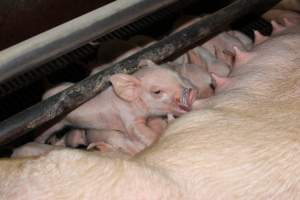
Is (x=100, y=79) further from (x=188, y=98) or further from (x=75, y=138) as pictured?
(x=75, y=138)

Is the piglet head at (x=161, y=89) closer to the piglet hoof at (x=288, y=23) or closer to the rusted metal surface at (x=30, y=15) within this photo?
the piglet hoof at (x=288, y=23)

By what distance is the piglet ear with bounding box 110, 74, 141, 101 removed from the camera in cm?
210

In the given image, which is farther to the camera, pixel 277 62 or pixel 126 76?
pixel 126 76

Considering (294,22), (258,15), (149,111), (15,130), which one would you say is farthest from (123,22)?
(258,15)

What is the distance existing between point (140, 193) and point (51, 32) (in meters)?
0.51

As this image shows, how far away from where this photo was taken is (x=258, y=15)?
3258mm

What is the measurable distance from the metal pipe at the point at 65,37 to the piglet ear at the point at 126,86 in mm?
512

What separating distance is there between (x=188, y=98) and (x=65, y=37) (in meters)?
0.82

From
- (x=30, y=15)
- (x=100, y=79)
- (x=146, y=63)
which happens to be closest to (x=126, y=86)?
(x=146, y=63)

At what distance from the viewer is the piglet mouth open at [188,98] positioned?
2162 mm

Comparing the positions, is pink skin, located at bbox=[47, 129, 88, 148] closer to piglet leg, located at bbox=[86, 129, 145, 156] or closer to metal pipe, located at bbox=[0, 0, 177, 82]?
piglet leg, located at bbox=[86, 129, 145, 156]

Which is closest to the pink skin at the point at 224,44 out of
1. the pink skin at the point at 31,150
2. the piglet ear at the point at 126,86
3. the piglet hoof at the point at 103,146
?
the piglet ear at the point at 126,86

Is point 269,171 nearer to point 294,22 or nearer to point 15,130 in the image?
point 15,130

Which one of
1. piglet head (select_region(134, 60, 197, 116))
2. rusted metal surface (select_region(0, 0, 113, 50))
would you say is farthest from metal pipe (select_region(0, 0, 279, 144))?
rusted metal surface (select_region(0, 0, 113, 50))
